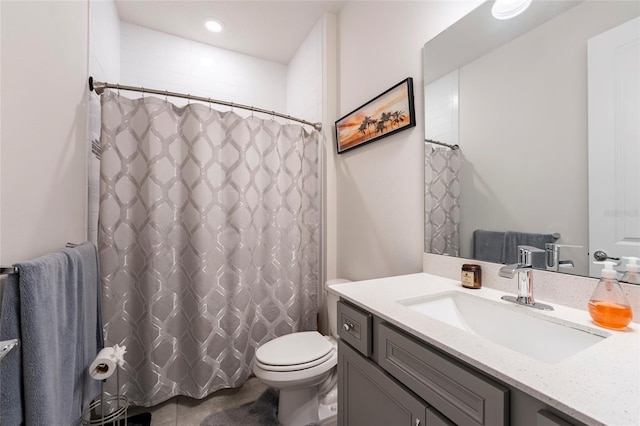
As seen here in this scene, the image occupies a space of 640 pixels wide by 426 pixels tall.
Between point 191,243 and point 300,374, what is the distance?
0.95 m

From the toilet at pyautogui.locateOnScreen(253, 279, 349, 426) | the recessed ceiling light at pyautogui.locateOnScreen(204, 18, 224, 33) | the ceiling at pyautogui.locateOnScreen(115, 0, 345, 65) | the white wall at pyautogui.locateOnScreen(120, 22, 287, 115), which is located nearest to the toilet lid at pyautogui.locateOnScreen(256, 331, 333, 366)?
the toilet at pyautogui.locateOnScreen(253, 279, 349, 426)

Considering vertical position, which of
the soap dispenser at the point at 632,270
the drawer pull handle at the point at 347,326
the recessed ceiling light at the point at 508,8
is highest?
the recessed ceiling light at the point at 508,8

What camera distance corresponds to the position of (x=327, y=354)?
4.56 feet

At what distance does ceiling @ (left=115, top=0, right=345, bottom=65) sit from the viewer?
6.27 feet

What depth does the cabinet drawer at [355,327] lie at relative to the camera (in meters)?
0.87

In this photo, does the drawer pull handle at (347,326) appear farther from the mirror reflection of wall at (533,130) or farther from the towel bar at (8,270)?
the towel bar at (8,270)

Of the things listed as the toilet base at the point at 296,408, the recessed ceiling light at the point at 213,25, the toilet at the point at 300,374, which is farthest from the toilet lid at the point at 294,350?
the recessed ceiling light at the point at 213,25

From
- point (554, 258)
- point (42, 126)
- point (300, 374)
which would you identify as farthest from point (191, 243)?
point (554, 258)

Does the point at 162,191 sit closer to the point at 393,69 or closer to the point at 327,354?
the point at 327,354

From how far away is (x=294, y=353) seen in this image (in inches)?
54.6

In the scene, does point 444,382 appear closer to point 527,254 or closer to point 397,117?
point 527,254

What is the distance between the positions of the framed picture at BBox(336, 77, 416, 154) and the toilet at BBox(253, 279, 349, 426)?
0.96m

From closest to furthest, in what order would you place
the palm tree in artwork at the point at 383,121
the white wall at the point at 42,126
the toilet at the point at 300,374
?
1. the white wall at the point at 42,126
2. the toilet at the point at 300,374
3. the palm tree in artwork at the point at 383,121

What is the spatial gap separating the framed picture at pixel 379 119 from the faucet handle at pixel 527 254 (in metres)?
0.78
